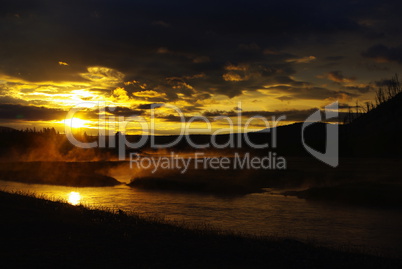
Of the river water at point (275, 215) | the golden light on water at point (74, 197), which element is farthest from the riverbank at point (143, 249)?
the golden light on water at point (74, 197)

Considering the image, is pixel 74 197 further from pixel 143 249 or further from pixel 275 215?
pixel 143 249

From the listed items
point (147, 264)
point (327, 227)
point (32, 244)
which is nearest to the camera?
point (147, 264)

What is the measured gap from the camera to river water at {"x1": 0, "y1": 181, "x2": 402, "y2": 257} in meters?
23.5

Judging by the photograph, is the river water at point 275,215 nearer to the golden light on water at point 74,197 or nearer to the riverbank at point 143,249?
the golden light on water at point 74,197

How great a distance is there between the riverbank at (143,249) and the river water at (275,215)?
6.24 meters

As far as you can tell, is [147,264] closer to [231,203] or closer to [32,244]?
[32,244]

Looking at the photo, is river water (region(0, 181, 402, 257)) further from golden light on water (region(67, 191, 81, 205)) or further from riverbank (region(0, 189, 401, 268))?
riverbank (region(0, 189, 401, 268))

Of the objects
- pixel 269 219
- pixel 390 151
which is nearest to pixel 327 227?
pixel 269 219

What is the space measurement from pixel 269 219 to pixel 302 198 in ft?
39.6

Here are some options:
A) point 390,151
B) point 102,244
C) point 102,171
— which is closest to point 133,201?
point 102,244

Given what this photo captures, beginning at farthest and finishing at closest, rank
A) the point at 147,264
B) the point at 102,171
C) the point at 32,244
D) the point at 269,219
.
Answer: the point at 102,171 < the point at 269,219 < the point at 32,244 < the point at 147,264

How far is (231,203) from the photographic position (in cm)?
3731

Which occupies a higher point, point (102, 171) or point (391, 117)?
point (391, 117)

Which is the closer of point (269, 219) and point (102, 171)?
point (269, 219)
